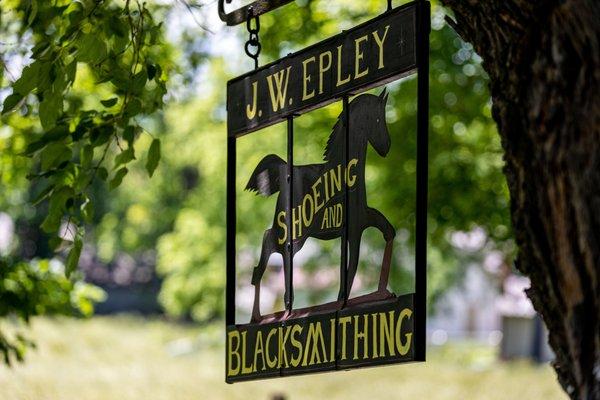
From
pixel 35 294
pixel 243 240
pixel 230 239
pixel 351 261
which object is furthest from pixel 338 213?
pixel 243 240

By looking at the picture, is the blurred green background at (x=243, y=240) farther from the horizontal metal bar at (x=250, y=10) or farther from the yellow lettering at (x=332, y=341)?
the yellow lettering at (x=332, y=341)

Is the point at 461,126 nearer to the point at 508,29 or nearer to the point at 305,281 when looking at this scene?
the point at 508,29

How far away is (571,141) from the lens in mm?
2449

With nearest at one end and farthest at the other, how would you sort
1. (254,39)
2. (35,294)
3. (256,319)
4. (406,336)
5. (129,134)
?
(406,336), (256,319), (254,39), (129,134), (35,294)

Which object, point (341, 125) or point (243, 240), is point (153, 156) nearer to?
point (341, 125)

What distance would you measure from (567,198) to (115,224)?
37.4m

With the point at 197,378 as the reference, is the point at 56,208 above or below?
below

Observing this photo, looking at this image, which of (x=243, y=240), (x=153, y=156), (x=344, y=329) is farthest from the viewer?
(x=243, y=240)

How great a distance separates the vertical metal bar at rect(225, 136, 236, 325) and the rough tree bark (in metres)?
1.50

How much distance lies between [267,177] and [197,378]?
54.2 feet

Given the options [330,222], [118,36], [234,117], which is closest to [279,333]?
[330,222]

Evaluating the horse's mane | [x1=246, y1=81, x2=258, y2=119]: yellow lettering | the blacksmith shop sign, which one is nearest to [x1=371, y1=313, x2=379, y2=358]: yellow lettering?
the blacksmith shop sign

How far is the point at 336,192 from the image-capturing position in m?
3.59

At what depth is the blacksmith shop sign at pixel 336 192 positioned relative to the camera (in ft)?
10.7
